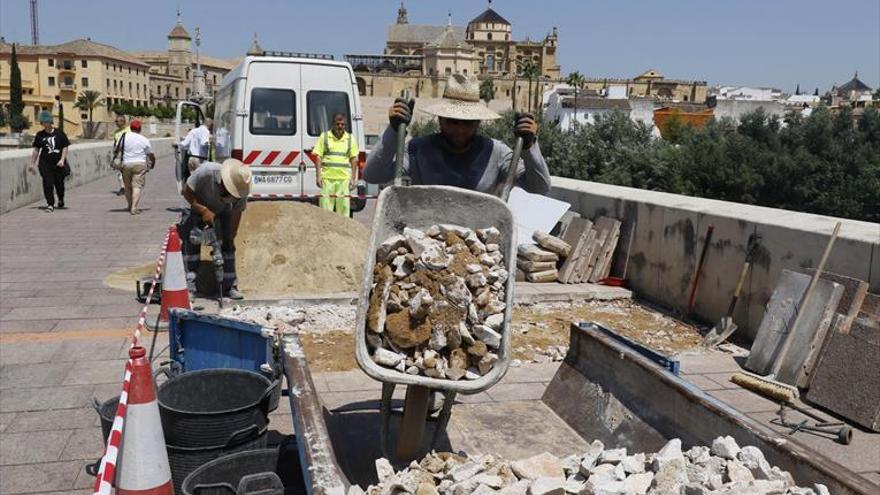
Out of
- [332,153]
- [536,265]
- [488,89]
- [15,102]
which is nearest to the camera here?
[536,265]

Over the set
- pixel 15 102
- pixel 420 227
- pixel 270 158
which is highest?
pixel 15 102

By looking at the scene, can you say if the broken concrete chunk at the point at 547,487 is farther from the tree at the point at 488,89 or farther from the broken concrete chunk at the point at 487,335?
the tree at the point at 488,89

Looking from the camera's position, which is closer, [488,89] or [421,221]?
[421,221]

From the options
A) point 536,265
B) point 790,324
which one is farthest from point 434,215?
point 536,265

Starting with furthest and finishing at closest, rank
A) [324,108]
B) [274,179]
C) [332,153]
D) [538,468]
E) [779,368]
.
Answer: [274,179]
[324,108]
[332,153]
[779,368]
[538,468]

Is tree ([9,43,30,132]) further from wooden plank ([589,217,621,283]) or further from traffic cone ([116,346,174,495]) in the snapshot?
traffic cone ([116,346,174,495])

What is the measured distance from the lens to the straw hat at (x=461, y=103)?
3.70 meters

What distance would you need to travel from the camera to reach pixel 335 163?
9.93 metres

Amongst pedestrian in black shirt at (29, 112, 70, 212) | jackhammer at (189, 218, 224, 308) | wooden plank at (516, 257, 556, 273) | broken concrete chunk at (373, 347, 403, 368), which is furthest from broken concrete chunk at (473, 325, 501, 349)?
pedestrian in black shirt at (29, 112, 70, 212)

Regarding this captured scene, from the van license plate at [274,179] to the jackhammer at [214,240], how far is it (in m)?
3.71

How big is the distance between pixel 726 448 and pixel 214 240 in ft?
17.8

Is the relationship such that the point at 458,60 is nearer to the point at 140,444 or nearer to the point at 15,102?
the point at 15,102

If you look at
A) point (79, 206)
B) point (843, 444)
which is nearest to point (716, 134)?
point (79, 206)

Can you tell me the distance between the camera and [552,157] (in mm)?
28453
